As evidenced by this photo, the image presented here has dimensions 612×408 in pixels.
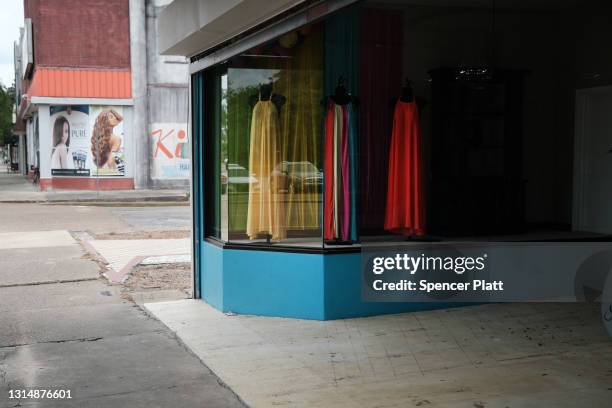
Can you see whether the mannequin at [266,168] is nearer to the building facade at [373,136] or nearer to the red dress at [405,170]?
the building facade at [373,136]

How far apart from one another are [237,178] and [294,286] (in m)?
1.34

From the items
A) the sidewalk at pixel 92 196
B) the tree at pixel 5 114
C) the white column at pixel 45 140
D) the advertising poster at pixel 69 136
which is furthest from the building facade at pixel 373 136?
the tree at pixel 5 114

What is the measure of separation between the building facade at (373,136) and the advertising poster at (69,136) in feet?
71.4

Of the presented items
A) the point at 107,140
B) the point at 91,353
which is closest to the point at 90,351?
the point at 91,353

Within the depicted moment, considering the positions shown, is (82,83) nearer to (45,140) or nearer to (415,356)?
(45,140)

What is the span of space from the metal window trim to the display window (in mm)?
131

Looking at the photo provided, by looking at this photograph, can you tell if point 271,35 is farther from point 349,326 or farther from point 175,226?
point 175,226

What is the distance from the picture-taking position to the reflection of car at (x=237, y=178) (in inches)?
286

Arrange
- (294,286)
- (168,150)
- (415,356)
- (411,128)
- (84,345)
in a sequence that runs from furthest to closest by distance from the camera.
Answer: (168,150)
(411,128)
(294,286)
(84,345)
(415,356)

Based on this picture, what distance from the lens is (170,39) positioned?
7.45m

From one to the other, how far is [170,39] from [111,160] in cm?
2259

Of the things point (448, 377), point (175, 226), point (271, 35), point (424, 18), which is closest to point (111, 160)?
point (175, 226)

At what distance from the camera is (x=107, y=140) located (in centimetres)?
2892

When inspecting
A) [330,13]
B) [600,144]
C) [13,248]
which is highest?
[330,13]
